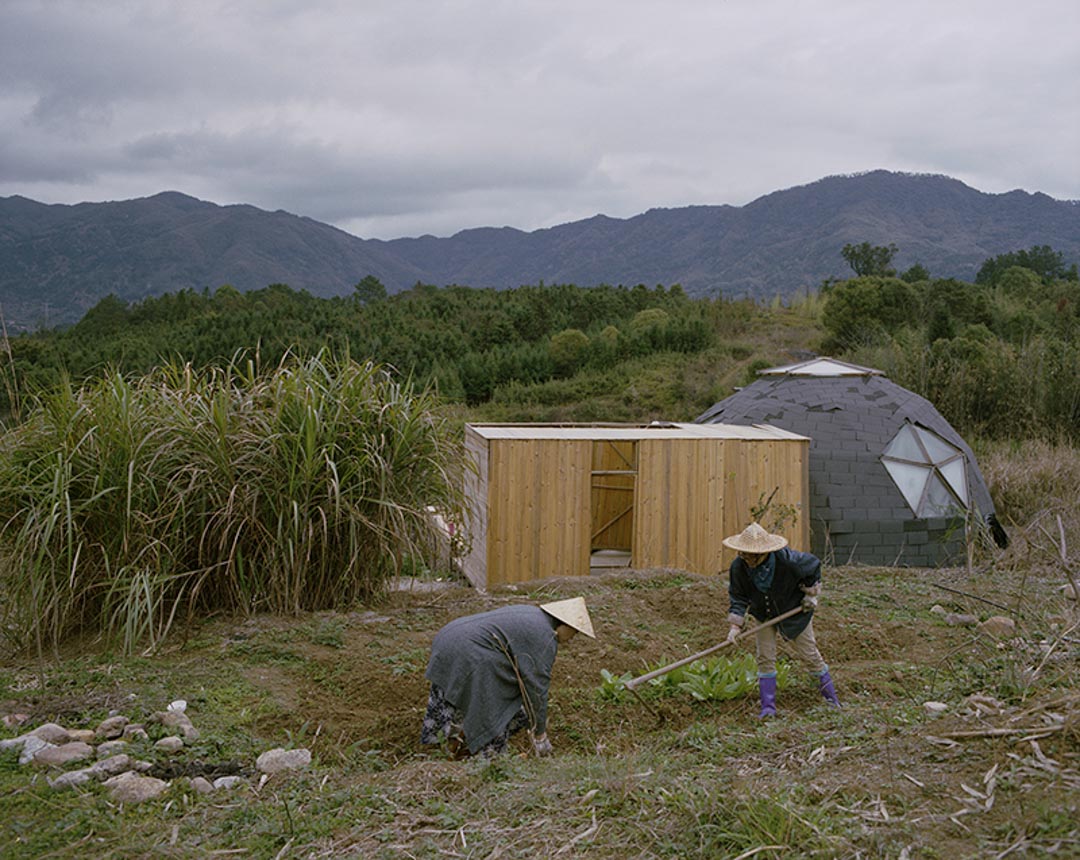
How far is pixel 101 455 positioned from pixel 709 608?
4825mm

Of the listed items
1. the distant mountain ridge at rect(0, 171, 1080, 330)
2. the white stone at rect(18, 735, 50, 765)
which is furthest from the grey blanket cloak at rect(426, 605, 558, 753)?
the distant mountain ridge at rect(0, 171, 1080, 330)

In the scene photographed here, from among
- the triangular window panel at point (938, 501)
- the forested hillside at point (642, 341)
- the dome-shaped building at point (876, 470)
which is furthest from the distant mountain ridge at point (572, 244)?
the triangular window panel at point (938, 501)

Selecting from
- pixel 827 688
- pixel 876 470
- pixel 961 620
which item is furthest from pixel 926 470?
pixel 827 688

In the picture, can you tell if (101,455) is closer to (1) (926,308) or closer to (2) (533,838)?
(2) (533,838)

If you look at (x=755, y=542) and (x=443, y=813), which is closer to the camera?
(x=443, y=813)

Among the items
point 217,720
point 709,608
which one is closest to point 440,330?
point 709,608

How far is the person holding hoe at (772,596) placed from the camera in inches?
225

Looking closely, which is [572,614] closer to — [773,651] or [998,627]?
[773,651]

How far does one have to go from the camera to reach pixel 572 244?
450 ft

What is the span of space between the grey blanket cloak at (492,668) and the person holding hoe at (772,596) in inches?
56.0

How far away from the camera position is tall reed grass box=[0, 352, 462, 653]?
6.18 meters

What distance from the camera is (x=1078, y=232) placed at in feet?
354

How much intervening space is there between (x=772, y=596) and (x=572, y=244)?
134 m

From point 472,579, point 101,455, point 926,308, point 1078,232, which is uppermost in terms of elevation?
point 1078,232
